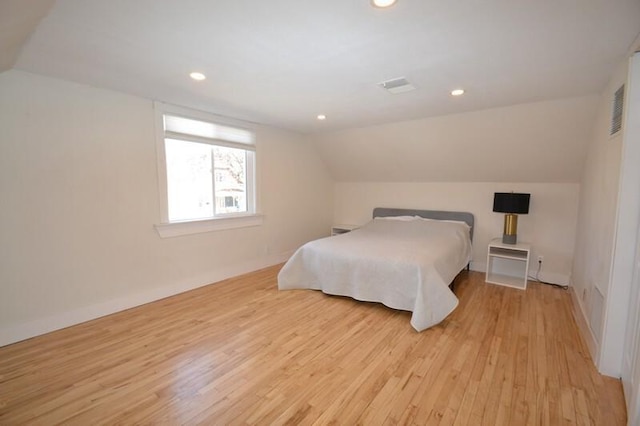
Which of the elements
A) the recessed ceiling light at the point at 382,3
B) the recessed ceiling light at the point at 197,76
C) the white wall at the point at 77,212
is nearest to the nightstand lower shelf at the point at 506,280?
the recessed ceiling light at the point at 382,3

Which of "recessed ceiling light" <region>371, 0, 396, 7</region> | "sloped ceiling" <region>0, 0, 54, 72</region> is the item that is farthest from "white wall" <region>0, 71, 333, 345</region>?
"recessed ceiling light" <region>371, 0, 396, 7</region>

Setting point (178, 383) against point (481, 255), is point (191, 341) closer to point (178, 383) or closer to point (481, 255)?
point (178, 383)

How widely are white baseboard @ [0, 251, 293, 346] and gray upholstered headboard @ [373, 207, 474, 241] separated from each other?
2569 millimetres

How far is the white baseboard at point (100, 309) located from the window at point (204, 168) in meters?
0.77

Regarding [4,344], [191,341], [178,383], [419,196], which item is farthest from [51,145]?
[419,196]

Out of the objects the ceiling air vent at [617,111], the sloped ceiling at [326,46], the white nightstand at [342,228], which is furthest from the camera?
the white nightstand at [342,228]

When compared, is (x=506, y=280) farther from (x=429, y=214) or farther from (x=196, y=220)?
(x=196, y=220)

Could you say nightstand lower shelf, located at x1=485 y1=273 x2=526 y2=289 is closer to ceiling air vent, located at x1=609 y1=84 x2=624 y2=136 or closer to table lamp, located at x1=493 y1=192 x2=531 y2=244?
table lamp, located at x1=493 y1=192 x2=531 y2=244

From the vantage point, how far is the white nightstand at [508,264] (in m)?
3.67

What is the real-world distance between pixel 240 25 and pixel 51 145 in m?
2.07

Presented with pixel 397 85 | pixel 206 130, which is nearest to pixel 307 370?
pixel 397 85

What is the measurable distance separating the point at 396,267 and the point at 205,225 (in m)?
2.39

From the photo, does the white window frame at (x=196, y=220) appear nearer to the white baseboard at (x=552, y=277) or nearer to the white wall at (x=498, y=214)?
the white wall at (x=498, y=214)

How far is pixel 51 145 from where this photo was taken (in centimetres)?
242
